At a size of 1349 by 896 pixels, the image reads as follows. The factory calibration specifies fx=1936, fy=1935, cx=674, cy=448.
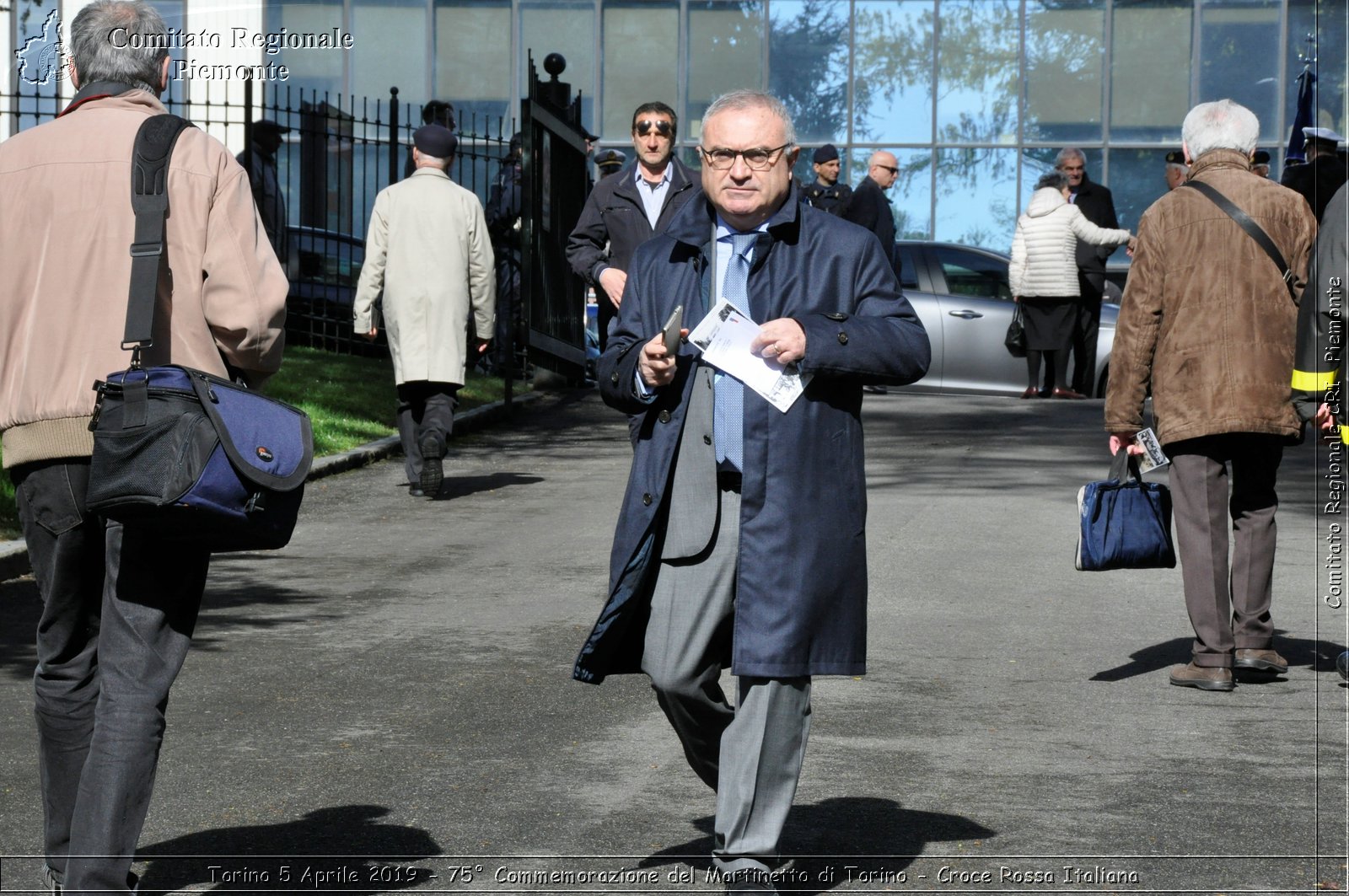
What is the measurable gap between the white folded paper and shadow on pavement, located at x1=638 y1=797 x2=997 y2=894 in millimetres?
1198

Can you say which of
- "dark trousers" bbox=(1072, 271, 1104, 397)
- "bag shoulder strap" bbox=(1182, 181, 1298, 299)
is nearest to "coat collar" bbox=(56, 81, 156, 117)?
"bag shoulder strap" bbox=(1182, 181, 1298, 299)

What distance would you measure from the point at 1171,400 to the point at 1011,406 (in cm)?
1001

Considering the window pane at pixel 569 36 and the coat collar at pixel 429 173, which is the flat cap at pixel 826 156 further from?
the window pane at pixel 569 36

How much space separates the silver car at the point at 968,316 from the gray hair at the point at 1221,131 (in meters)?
10.6

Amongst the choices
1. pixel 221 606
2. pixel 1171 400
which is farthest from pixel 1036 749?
pixel 221 606

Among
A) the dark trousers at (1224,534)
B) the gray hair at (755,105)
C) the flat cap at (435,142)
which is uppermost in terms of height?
the flat cap at (435,142)

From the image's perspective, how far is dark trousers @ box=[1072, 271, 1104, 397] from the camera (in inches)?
703

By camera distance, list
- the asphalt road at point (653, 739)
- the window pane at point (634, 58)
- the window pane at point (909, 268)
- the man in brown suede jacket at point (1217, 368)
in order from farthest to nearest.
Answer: the window pane at point (634, 58), the window pane at point (909, 268), the man in brown suede jacket at point (1217, 368), the asphalt road at point (653, 739)

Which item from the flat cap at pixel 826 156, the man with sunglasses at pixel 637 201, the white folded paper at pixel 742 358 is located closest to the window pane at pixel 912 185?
the flat cap at pixel 826 156

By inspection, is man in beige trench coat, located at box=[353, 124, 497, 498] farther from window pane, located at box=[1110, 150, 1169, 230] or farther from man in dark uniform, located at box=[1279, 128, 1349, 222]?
window pane, located at box=[1110, 150, 1169, 230]

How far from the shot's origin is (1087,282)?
17781mm

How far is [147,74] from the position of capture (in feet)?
14.2

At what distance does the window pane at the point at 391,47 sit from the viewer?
3014cm

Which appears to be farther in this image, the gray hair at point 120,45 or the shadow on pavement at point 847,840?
the shadow on pavement at point 847,840
